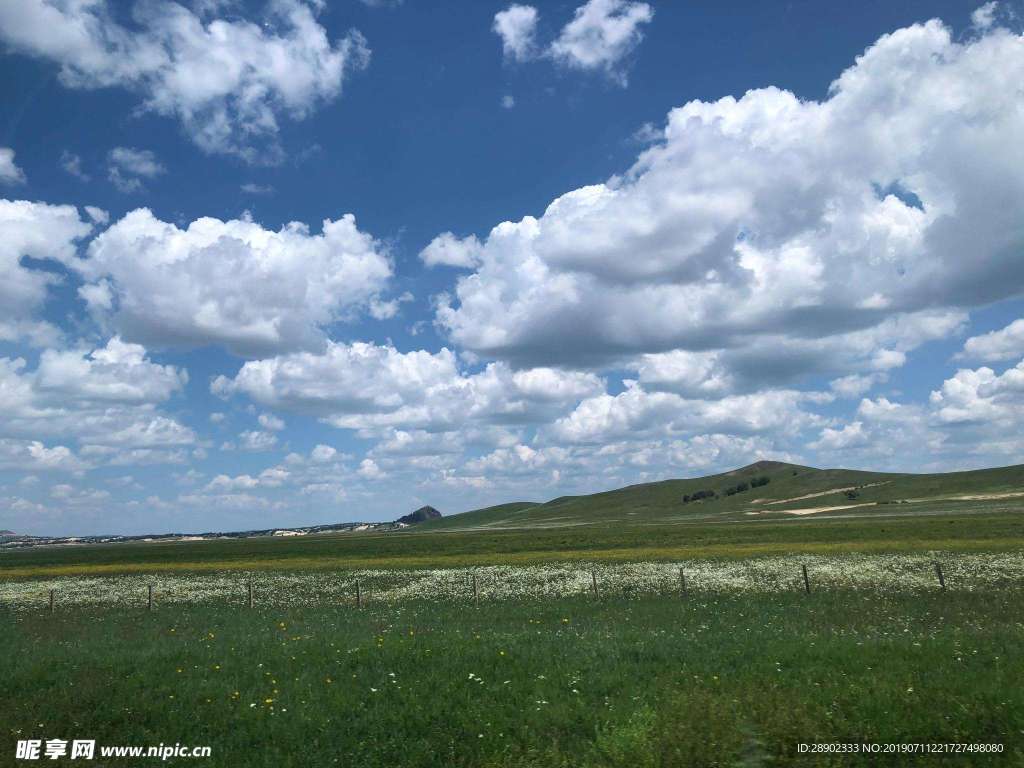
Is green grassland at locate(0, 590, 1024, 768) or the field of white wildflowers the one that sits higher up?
green grassland at locate(0, 590, 1024, 768)

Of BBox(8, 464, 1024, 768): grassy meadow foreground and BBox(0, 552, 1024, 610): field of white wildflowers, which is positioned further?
BBox(0, 552, 1024, 610): field of white wildflowers

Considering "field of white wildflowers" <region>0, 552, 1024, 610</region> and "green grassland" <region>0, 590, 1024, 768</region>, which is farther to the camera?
"field of white wildflowers" <region>0, 552, 1024, 610</region>

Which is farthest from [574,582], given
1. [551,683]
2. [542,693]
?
[542,693]

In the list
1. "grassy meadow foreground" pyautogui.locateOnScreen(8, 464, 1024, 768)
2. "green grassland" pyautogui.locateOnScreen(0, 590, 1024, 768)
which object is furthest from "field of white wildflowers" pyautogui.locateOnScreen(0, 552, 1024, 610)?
"green grassland" pyautogui.locateOnScreen(0, 590, 1024, 768)

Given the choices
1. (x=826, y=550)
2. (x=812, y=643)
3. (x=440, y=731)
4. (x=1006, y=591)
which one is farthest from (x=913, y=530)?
(x=440, y=731)

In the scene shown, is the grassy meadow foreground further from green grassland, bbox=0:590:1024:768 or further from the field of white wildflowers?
the field of white wildflowers

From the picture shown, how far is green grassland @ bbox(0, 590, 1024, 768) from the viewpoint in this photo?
36.0ft

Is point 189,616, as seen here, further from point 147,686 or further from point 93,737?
point 93,737

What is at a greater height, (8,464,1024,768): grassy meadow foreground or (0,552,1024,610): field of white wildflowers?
(8,464,1024,768): grassy meadow foreground

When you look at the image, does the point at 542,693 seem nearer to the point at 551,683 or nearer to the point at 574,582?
the point at 551,683

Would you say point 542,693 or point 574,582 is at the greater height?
point 542,693

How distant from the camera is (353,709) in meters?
13.4

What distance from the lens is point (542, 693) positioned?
13.9 metres

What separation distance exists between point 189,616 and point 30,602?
19912mm
